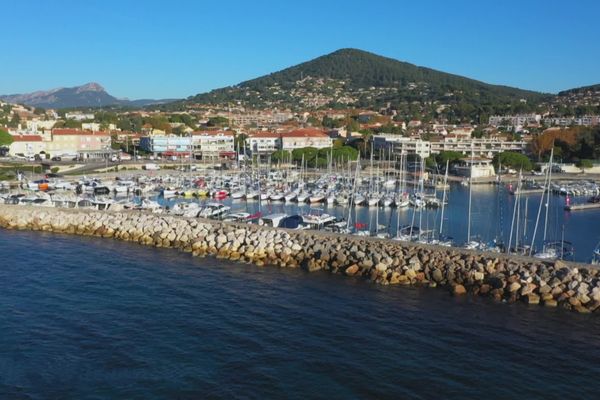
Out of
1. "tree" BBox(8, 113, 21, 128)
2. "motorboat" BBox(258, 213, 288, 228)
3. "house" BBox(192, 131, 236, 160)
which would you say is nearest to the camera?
"motorboat" BBox(258, 213, 288, 228)

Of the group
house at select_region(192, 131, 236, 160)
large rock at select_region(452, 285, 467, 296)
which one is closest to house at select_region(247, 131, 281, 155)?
house at select_region(192, 131, 236, 160)

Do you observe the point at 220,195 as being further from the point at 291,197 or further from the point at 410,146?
the point at 410,146

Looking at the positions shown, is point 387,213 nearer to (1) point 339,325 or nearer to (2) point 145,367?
(1) point 339,325

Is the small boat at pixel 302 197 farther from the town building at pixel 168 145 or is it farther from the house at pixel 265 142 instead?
the house at pixel 265 142

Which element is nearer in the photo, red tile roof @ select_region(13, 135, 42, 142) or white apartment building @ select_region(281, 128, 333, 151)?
red tile roof @ select_region(13, 135, 42, 142)

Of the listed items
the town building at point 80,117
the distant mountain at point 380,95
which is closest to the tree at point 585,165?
the distant mountain at point 380,95

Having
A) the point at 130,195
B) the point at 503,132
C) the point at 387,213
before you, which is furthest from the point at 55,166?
the point at 503,132

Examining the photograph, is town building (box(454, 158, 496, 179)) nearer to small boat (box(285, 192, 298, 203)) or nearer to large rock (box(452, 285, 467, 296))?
small boat (box(285, 192, 298, 203))

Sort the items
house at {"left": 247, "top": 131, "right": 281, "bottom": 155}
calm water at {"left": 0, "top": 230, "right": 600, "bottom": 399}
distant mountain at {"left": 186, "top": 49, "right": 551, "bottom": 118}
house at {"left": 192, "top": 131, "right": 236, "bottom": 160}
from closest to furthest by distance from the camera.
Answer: calm water at {"left": 0, "top": 230, "right": 600, "bottom": 399}, house at {"left": 192, "top": 131, "right": 236, "bottom": 160}, house at {"left": 247, "top": 131, "right": 281, "bottom": 155}, distant mountain at {"left": 186, "top": 49, "right": 551, "bottom": 118}
